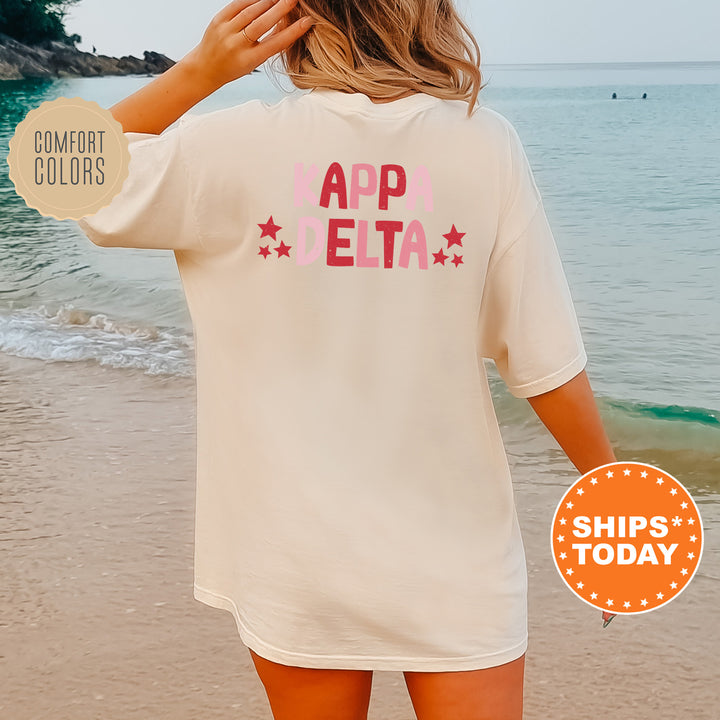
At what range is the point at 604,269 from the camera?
8.27m

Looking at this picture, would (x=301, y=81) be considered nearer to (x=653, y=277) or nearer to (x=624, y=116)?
(x=653, y=277)

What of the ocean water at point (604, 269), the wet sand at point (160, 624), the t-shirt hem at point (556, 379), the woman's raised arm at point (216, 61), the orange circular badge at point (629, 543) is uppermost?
the woman's raised arm at point (216, 61)

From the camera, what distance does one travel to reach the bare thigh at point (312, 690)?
41.3 inches

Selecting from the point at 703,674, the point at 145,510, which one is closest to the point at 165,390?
the point at 145,510

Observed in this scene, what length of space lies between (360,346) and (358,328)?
0.05 feet

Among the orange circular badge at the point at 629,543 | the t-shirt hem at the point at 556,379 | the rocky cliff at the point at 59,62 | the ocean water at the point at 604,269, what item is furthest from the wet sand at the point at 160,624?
the rocky cliff at the point at 59,62

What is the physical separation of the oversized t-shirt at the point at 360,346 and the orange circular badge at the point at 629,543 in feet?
1.17

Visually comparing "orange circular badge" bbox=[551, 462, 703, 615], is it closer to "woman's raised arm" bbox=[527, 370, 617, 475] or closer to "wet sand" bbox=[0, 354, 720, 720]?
"woman's raised arm" bbox=[527, 370, 617, 475]

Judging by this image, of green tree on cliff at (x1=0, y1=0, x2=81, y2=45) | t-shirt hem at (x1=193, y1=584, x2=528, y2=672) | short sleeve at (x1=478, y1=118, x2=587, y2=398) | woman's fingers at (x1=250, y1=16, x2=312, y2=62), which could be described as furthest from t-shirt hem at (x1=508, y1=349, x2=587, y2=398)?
green tree on cliff at (x1=0, y1=0, x2=81, y2=45)

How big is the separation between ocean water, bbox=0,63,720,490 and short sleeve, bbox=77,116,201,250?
20 cm

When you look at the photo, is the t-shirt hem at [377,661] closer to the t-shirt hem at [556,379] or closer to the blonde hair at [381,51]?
the t-shirt hem at [556,379]

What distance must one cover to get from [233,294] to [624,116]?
45.4 ft

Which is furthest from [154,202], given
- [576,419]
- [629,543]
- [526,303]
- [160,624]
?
[160,624]

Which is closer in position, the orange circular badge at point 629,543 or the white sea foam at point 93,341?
the orange circular badge at point 629,543
